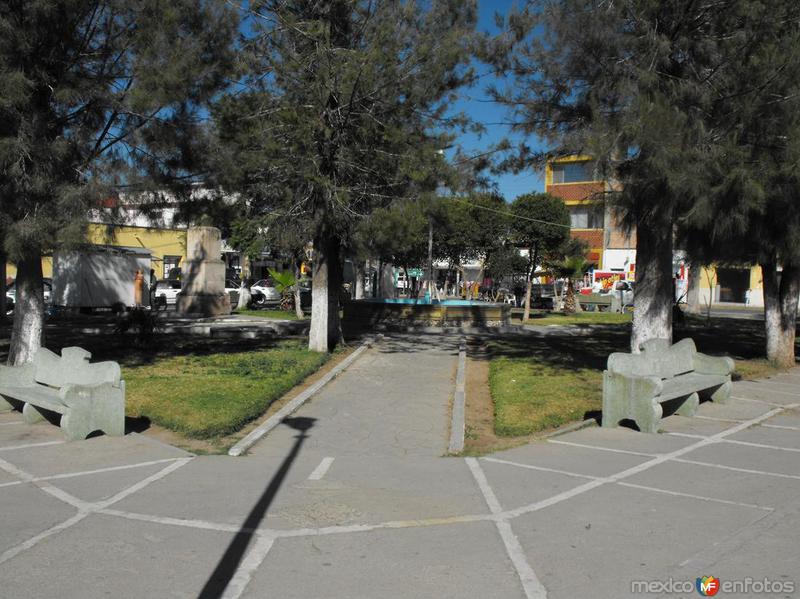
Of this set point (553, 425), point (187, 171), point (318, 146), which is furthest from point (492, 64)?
point (553, 425)

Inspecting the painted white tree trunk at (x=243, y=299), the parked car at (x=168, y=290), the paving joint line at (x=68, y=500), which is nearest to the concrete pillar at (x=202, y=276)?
the painted white tree trunk at (x=243, y=299)

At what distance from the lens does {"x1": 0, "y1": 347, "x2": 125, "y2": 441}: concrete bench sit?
7711mm

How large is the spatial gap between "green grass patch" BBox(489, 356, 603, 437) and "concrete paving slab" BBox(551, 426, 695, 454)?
60 cm

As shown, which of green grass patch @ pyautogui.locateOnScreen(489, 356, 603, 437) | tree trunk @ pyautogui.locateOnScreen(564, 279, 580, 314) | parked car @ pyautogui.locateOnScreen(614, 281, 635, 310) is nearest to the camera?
green grass patch @ pyautogui.locateOnScreen(489, 356, 603, 437)

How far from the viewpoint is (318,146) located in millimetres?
14047

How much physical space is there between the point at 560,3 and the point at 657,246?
165 inches

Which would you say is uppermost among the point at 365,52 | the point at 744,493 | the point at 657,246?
the point at 365,52

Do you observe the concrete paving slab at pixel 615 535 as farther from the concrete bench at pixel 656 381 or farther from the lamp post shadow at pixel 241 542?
the concrete bench at pixel 656 381

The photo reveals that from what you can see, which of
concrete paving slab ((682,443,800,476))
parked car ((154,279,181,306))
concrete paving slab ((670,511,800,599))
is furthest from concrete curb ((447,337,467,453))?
parked car ((154,279,181,306))

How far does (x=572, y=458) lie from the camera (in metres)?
7.39

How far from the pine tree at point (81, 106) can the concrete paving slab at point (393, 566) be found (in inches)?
268

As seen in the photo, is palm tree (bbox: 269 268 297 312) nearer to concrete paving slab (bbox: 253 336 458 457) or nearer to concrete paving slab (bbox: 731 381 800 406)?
concrete paving slab (bbox: 253 336 458 457)

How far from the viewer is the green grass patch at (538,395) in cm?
916

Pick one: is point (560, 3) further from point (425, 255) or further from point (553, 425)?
point (425, 255)
